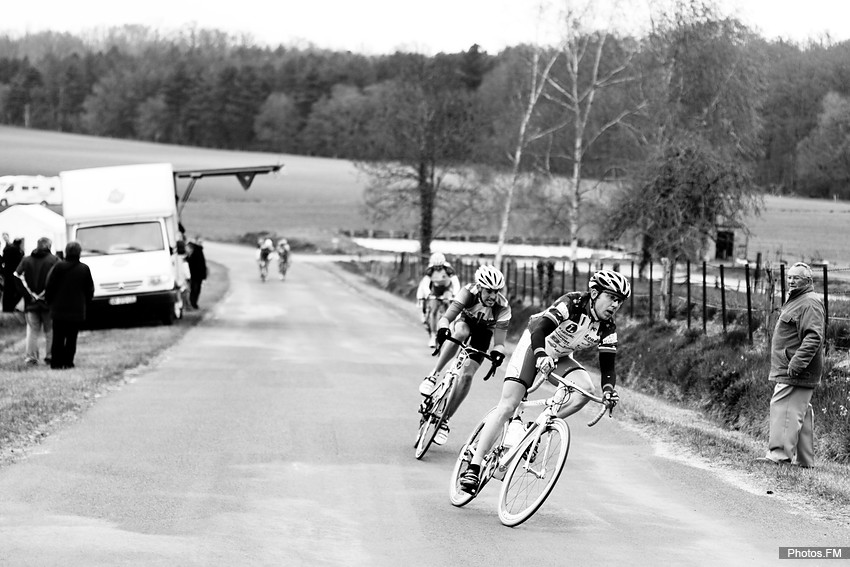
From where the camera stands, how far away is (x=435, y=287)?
2011 cm

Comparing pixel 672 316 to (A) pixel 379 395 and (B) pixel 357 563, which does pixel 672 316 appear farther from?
(B) pixel 357 563

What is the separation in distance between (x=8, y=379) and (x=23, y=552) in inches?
390

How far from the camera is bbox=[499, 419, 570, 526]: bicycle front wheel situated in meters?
7.85

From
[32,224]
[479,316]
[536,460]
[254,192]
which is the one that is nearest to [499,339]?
[479,316]

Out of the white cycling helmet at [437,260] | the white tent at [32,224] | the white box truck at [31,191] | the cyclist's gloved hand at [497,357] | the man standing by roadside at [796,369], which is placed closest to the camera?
the cyclist's gloved hand at [497,357]

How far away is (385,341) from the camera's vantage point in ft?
79.9

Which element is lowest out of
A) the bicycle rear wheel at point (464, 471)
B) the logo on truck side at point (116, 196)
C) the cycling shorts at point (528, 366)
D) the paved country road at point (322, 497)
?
the paved country road at point (322, 497)

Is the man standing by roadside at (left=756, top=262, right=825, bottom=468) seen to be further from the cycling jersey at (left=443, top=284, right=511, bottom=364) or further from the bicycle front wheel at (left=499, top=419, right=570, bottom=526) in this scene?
the bicycle front wheel at (left=499, top=419, right=570, bottom=526)

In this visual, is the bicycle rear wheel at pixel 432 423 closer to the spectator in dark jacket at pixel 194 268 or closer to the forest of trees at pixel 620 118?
the forest of trees at pixel 620 118

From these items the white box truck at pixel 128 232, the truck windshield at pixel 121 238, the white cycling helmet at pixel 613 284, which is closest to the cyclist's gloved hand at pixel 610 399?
the white cycling helmet at pixel 613 284

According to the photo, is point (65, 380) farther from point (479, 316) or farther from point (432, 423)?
point (479, 316)

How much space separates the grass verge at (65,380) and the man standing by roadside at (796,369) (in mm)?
6590

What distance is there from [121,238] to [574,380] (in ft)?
68.7

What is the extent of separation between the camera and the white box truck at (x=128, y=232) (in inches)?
1053
